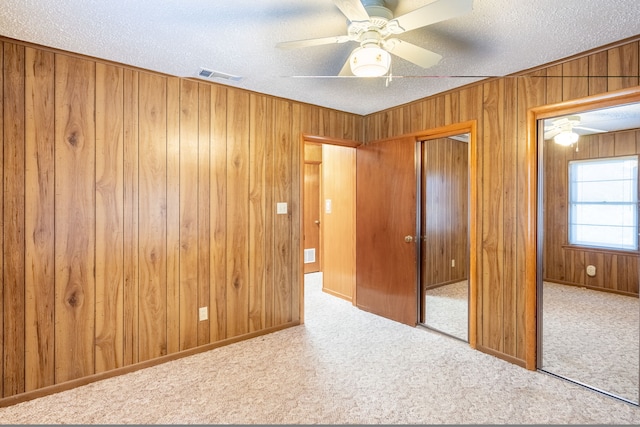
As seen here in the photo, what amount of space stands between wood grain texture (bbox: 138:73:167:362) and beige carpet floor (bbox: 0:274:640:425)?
31 cm

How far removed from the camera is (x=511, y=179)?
8.87ft

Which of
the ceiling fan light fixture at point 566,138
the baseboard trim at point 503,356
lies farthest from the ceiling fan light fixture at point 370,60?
the baseboard trim at point 503,356

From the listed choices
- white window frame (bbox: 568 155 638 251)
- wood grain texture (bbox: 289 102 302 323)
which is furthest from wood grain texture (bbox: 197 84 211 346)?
white window frame (bbox: 568 155 638 251)

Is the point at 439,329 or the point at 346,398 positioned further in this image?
the point at 439,329

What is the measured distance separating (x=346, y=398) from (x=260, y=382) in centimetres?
62

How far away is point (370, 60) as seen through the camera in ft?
5.56

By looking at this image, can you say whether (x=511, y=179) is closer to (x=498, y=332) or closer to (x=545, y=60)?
(x=545, y=60)

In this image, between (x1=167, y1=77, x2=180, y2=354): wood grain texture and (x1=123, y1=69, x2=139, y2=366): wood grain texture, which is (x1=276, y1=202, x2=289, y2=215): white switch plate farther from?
(x1=123, y1=69, x2=139, y2=366): wood grain texture

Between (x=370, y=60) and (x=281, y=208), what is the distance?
1934mm

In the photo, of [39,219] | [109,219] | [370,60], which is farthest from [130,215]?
[370,60]

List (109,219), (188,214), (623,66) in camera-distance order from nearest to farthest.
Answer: (623,66)
(109,219)
(188,214)

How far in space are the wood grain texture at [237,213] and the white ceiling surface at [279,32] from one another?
0.39m

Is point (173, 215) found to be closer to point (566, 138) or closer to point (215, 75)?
point (215, 75)

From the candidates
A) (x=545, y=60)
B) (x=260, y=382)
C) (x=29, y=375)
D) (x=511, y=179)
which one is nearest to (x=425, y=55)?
(x=545, y=60)
